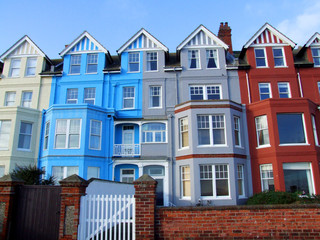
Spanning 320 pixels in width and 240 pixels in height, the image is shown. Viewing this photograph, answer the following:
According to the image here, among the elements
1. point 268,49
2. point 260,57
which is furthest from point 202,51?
point 268,49

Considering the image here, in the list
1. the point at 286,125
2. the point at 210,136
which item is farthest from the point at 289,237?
the point at 286,125

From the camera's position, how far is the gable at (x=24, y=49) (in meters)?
22.7

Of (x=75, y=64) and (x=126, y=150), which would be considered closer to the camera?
(x=126, y=150)

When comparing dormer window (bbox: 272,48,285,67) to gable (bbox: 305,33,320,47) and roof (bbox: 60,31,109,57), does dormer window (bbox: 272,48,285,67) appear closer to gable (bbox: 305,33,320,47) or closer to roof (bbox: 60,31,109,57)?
gable (bbox: 305,33,320,47)

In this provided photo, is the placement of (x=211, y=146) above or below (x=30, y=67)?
below

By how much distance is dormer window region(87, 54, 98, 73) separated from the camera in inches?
869

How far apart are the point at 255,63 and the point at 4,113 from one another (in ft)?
65.2

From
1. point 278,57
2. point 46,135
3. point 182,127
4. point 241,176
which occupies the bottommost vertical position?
point 241,176

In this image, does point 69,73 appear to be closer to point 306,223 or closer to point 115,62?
point 115,62

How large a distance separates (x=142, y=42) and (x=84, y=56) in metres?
5.11

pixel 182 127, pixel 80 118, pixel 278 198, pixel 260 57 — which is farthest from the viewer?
pixel 260 57

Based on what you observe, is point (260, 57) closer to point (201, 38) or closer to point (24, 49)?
point (201, 38)

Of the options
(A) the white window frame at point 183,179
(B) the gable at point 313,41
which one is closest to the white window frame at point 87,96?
(A) the white window frame at point 183,179

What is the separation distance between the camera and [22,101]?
2156cm
